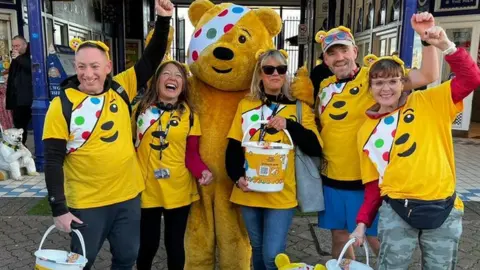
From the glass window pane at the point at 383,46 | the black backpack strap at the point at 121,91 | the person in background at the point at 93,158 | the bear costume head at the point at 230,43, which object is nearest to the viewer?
the person in background at the point at 93,158

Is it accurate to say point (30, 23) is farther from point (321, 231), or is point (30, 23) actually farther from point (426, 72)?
point (426, 72)

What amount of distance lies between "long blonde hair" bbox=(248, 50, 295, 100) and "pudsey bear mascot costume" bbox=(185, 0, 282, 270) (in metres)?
0.23

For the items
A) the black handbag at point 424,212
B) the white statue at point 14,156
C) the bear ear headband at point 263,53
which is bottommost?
the white statue at point 14,156

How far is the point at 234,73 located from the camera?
2.86 meters

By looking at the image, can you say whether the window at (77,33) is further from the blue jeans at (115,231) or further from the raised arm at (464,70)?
the raised arm at (464,70)

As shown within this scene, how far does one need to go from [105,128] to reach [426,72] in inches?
69.9

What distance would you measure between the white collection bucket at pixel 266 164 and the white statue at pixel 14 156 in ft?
15.8

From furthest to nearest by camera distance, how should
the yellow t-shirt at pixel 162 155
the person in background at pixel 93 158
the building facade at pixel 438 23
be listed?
the building facade at pixel 438 23
the yellow t-shirt at pixel 162 155
the person in background at pixel 93 158

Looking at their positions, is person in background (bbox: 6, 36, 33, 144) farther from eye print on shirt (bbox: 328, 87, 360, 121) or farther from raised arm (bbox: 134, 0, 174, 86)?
eye print on shirt (bbox: 328, 87, 360, 121)

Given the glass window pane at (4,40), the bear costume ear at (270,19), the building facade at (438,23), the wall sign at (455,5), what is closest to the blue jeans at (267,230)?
the bear costume ear at (270,19)

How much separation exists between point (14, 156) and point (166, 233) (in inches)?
167

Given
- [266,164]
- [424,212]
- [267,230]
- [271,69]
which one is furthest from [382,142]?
[267,230]

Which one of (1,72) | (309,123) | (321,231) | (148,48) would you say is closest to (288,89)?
(309,123)

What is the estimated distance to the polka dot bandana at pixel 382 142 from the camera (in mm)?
2170
